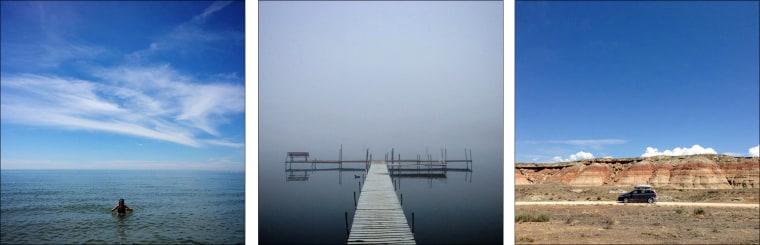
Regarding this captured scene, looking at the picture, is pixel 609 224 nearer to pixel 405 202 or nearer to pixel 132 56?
pixel 405 202

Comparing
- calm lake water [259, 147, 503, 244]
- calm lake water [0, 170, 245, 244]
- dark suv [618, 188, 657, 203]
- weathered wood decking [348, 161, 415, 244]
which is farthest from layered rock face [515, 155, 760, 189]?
calm lake water [0, 170, 245, 244]

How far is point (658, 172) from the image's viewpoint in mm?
8914

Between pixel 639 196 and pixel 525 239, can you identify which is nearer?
pixel 525 239

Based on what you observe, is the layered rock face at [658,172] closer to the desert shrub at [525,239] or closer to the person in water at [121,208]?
the desert shrub at [525,239]

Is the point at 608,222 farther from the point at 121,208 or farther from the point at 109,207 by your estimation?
the point at 109,207

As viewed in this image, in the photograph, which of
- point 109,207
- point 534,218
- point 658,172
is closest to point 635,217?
point 534,218

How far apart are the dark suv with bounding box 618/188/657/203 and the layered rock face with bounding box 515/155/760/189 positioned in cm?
29

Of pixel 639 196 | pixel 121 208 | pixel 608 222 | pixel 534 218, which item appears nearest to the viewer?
pixel 608 222

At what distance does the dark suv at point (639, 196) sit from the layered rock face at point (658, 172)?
291 mm

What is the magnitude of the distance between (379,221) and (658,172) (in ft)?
21.1

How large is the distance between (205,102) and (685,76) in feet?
20.9

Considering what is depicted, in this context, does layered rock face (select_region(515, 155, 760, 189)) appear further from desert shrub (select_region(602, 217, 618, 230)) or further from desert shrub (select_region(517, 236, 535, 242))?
desert shrub (select_region(517, 236, 535, 242))

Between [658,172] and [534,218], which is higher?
[658,172]

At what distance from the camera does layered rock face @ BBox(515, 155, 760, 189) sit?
25.1ft
